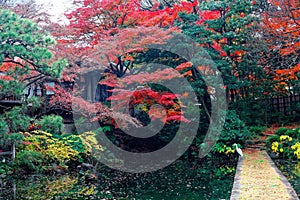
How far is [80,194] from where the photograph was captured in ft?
21.9

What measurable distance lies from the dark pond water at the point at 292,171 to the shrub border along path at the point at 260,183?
18 centimetres

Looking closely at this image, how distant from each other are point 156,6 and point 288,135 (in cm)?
815

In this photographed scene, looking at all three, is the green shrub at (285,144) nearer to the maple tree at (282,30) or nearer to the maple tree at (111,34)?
the maple tree at (282,30)

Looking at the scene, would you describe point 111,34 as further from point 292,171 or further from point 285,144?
point 292,171

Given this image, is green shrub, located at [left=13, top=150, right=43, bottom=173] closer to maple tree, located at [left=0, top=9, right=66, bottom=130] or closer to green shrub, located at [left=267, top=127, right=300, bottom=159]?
maple tree, located at [left=0, top=9, right=66, bottom=130]

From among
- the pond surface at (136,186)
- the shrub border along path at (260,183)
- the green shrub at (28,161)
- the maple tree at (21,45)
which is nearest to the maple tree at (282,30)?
the shrub border along path at (260,183)

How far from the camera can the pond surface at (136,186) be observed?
6.48 meters

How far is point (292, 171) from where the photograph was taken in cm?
798

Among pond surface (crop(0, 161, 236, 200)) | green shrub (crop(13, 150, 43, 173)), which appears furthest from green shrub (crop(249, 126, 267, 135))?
green shrub (crop(13, 150, 43, 173))

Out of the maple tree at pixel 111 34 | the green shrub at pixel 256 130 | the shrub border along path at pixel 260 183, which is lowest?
the shrub border along path at pixel 260 183

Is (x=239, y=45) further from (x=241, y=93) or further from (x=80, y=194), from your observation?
(x=80, y=194)

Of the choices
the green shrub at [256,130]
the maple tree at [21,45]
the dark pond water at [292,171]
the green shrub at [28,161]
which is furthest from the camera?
the green shrub at [256,130]

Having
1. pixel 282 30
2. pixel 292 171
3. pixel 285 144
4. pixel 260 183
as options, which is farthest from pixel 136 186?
pixel 282 30

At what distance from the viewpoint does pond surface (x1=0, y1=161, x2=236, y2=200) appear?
21.3 feet
